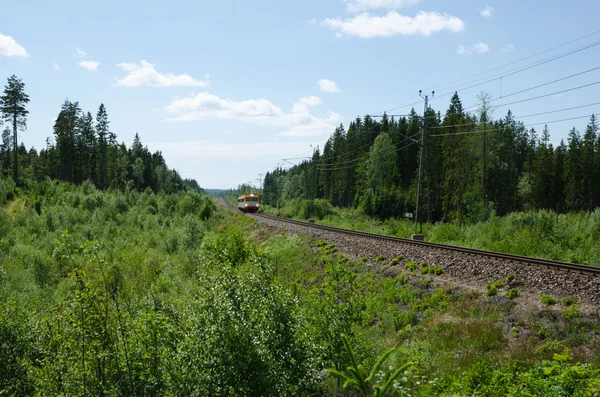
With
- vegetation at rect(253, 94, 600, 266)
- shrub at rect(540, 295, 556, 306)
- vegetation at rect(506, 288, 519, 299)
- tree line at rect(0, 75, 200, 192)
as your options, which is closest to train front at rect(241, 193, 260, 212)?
vegetation at rect(253, 94, 600, 266)

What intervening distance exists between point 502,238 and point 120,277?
17871 mm

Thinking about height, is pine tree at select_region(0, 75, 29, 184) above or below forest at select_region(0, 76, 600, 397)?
above

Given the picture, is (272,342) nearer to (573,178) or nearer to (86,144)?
(573,178)

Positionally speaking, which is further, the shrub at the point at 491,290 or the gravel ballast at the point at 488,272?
the shrub at the point at 491,290

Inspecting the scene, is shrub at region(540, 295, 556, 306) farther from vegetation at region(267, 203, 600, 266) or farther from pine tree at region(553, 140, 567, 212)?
pine tree at region(553, 140, 567, 212)

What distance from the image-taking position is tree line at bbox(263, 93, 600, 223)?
4869 centimetres

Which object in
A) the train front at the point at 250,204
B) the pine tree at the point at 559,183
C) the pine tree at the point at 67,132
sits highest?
the pine tree at the point at 67,132

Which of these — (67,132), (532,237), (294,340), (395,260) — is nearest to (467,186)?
(532,237)

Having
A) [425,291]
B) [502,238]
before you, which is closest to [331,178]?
[502,238]

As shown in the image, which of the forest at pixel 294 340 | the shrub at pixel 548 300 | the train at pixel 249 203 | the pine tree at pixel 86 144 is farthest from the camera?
the pine tree at pixel 86 144

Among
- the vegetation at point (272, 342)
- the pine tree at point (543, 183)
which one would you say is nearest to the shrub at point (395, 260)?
the vegetation at point (272, 342)

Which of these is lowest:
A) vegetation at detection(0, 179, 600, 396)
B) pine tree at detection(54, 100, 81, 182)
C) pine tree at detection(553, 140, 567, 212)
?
vegetation at detection(0, 179, 600, 396)

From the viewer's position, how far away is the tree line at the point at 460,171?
48.7m

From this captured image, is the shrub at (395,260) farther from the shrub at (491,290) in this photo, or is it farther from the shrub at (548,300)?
the shrub at (548,300)
